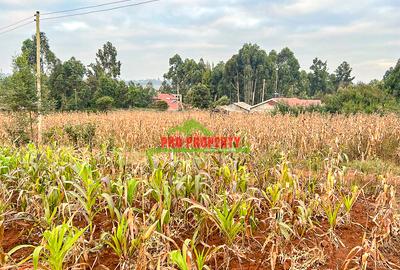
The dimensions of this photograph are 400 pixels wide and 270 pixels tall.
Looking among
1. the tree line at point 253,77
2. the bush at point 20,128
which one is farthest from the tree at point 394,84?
the bush at point 20,128

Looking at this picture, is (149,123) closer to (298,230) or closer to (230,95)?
(298,230)

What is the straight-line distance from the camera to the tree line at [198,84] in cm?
828

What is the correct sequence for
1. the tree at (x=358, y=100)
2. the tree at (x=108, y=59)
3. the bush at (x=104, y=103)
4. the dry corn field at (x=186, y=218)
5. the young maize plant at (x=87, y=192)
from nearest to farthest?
1. the dry corn field at (x=186, y=218)
2. the young maize plant at (x=87, y=192)
3. the tree at (x=358, y=100)
4. the bush at (x=104, y=103)
5. the tree at (x=108, y=59)

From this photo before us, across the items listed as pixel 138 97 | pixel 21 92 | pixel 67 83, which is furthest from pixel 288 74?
pixel 21 92

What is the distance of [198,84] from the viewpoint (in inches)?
1211

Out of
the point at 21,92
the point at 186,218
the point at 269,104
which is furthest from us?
the point at 269,104

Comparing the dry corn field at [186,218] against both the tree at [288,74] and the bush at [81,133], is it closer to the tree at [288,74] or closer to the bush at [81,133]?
the bush at [81,133]

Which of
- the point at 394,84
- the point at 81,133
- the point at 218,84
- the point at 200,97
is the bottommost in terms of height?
the point at 81,133

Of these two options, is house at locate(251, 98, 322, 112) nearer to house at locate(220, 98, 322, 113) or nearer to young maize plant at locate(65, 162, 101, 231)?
house at locate(220, 98, 322, 113)

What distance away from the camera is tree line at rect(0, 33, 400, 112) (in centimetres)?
828

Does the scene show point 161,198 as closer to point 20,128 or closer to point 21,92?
point 21,92

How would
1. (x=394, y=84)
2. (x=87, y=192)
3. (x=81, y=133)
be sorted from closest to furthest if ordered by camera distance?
(x=87, y=192) → (x=81, y=133) → (x=394, y=84)

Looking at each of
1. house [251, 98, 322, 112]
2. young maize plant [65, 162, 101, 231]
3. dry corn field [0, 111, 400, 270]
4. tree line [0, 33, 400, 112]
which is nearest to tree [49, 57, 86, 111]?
tree line [0, 33, 400, 112]

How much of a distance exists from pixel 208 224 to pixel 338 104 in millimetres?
17066
